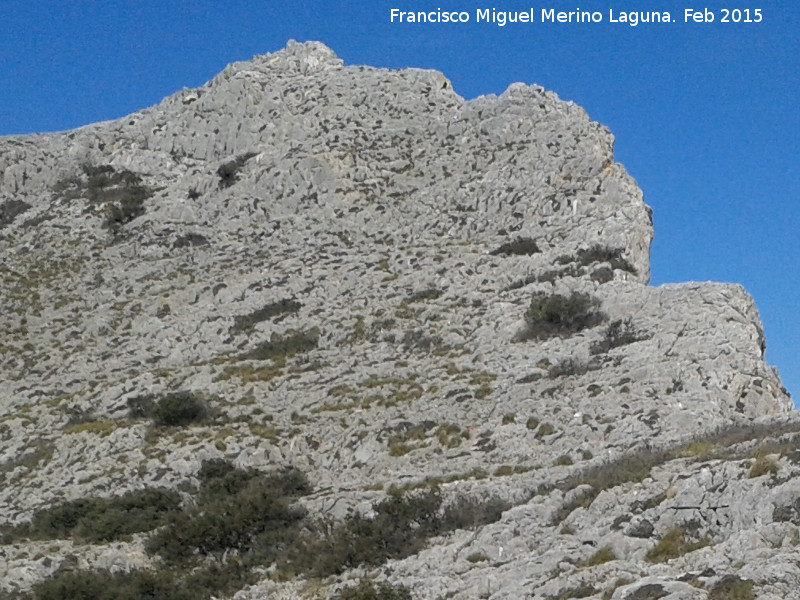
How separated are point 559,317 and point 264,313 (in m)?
12.4

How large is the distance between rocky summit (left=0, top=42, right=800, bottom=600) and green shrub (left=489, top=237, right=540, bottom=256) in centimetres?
14

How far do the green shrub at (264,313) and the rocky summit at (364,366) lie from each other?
0.41 feet

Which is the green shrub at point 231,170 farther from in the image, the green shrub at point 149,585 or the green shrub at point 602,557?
the green shrub at point 602,557

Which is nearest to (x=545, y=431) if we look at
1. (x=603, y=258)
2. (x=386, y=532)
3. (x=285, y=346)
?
(x=386, y=532)

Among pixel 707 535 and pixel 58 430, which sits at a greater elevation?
pixel 58 430

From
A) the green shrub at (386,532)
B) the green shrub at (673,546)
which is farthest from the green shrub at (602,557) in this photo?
the green shrub at (386,532)

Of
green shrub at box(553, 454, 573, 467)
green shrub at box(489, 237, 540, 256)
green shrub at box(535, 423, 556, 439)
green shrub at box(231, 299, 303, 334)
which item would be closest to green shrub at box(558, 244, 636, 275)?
green shrub at box(489, 237, 540, 256)

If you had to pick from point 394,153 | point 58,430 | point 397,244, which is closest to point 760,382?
point 397,244

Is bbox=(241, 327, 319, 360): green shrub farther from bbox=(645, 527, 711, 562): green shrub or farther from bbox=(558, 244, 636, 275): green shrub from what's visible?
bbox=(645, 527, 711, 562): green shrub

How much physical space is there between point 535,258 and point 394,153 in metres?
14.2

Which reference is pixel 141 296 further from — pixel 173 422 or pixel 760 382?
pixel 760 382

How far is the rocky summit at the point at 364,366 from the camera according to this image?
65.3 feet

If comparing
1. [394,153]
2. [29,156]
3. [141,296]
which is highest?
[29,156]

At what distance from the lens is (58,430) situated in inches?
1374
